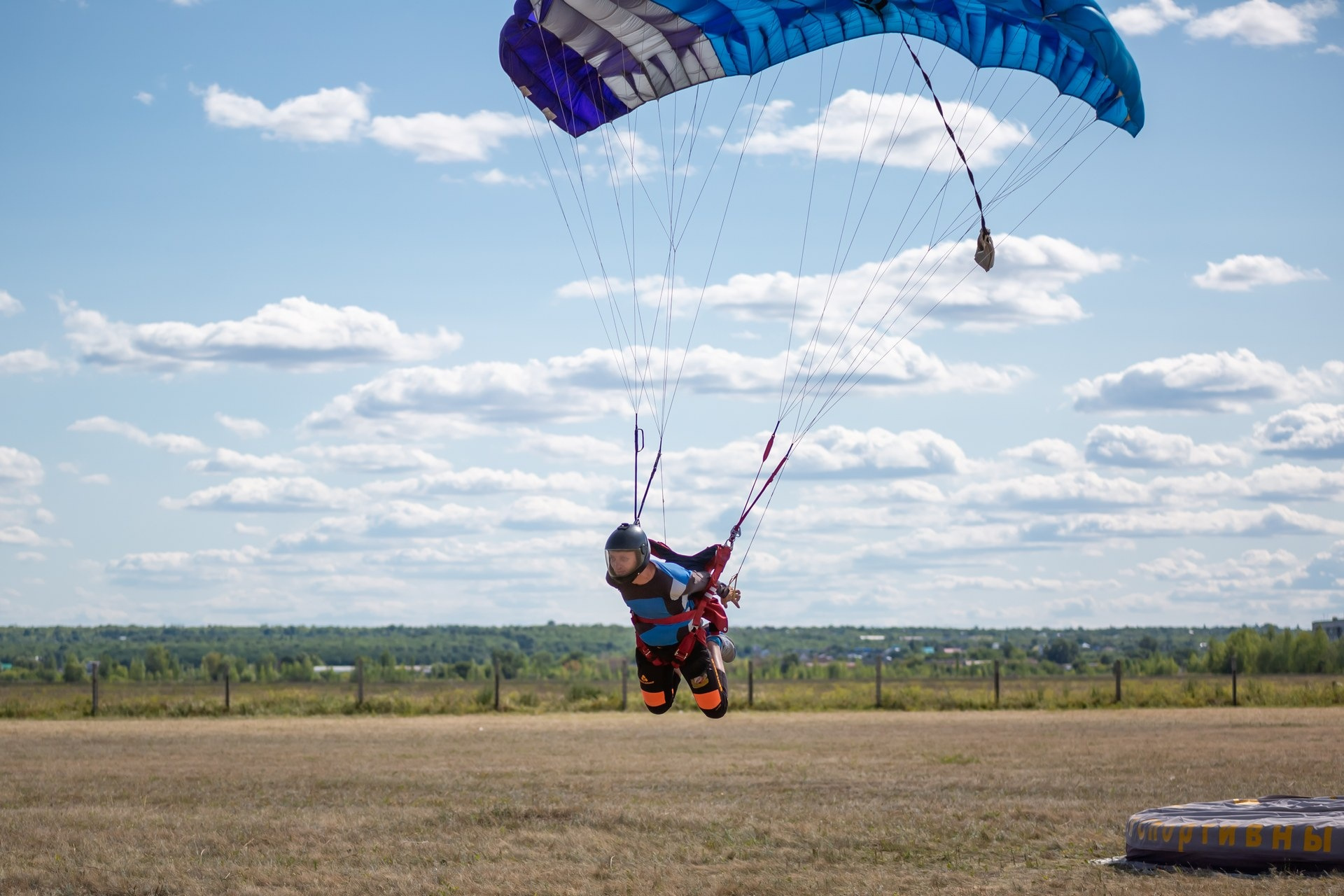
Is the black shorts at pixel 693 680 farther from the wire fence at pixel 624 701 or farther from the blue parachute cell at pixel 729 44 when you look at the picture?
the wire fence at pixel 624 701

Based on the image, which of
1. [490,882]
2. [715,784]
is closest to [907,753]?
[715,784]

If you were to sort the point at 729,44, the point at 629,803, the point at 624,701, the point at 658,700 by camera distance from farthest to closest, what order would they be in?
1. the point at 624,701
2. the point at 629,803
3. the point at 729,44
4. the point at 658,700

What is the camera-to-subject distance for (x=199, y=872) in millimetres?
12156

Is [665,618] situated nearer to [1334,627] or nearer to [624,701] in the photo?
[624,701]

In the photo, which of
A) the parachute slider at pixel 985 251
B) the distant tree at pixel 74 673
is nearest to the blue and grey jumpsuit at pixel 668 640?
the parachute slider at pixel 985 251

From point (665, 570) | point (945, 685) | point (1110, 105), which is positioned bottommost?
point (945, 685)

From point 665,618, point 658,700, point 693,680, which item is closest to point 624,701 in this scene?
point 658,700

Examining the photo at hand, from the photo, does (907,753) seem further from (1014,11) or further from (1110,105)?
(1014,11)

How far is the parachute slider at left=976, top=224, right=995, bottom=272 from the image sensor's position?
12.3 meters

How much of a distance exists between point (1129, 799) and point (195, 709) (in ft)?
76.7

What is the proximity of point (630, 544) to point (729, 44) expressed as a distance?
5.44 metres

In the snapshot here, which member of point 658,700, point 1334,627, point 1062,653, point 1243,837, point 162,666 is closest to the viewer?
point 658,700

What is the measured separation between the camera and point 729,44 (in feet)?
42.9

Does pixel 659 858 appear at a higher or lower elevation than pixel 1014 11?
lower
